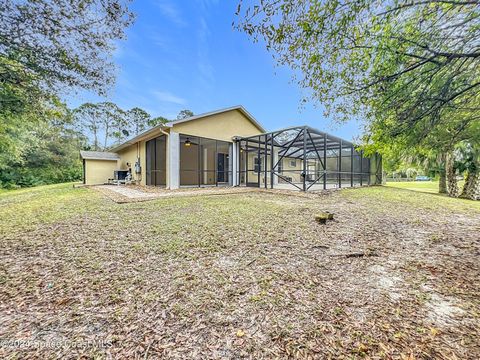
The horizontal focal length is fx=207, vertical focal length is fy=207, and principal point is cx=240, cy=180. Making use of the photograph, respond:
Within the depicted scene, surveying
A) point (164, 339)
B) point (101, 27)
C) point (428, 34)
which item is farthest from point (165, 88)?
point (164, 339)

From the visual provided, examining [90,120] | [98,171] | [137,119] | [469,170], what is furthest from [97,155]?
[469,170]

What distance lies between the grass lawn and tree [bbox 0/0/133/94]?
10.3 feet

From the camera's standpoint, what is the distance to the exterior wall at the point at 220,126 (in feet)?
35.4

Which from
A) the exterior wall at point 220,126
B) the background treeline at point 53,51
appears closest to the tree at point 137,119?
the exterior wall at point 220,126

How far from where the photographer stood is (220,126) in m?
12.2

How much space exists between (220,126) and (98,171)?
1035cm

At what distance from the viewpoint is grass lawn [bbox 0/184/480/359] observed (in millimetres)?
1398

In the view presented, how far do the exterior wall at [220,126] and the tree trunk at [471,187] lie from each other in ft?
43.4

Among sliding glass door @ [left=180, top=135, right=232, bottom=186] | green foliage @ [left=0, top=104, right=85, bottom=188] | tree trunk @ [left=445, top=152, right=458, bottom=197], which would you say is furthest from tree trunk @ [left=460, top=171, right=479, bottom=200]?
green foliage @ [left=0, top=104, right=85, bottom=188]

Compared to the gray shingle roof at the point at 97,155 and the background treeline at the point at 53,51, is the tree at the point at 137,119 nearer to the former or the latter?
A: the gray shingle roof at the point at 97,155

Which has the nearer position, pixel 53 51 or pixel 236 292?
pixel 236 292

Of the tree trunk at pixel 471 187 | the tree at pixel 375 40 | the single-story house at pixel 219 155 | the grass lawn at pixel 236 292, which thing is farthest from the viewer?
the tree trunk at pixel 471 187

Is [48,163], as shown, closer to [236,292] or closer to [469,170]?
[236,292]

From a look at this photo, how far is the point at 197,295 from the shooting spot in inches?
75.9
